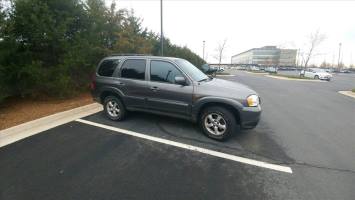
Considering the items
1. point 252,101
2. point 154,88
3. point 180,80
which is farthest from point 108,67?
point 252,101

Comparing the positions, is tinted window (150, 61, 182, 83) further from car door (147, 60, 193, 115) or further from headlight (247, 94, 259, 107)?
headlight (247, 94, 259, 107)

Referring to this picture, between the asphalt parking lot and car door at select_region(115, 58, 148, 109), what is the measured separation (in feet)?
2.14

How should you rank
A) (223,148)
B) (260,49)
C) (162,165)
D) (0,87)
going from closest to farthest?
(162,165) → (223,148) → (0,87) → (260,49)

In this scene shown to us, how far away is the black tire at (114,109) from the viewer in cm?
553

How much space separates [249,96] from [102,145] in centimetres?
322

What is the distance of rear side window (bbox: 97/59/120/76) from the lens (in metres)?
5.60

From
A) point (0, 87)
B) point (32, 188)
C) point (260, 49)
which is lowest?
point (32, 188)

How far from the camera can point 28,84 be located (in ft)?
23.5

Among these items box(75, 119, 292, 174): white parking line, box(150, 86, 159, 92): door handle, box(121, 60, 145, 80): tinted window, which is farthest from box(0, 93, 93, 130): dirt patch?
box(150, 86, 159, 92): door handle

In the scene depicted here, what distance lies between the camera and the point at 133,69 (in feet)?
17.4

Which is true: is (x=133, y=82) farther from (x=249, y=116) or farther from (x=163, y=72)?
(x=249, y=116)

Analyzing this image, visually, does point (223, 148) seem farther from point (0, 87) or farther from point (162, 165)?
point (0, 87)

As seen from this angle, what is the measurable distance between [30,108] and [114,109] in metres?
3.24

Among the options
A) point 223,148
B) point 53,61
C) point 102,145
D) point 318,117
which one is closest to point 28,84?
point 53,61
